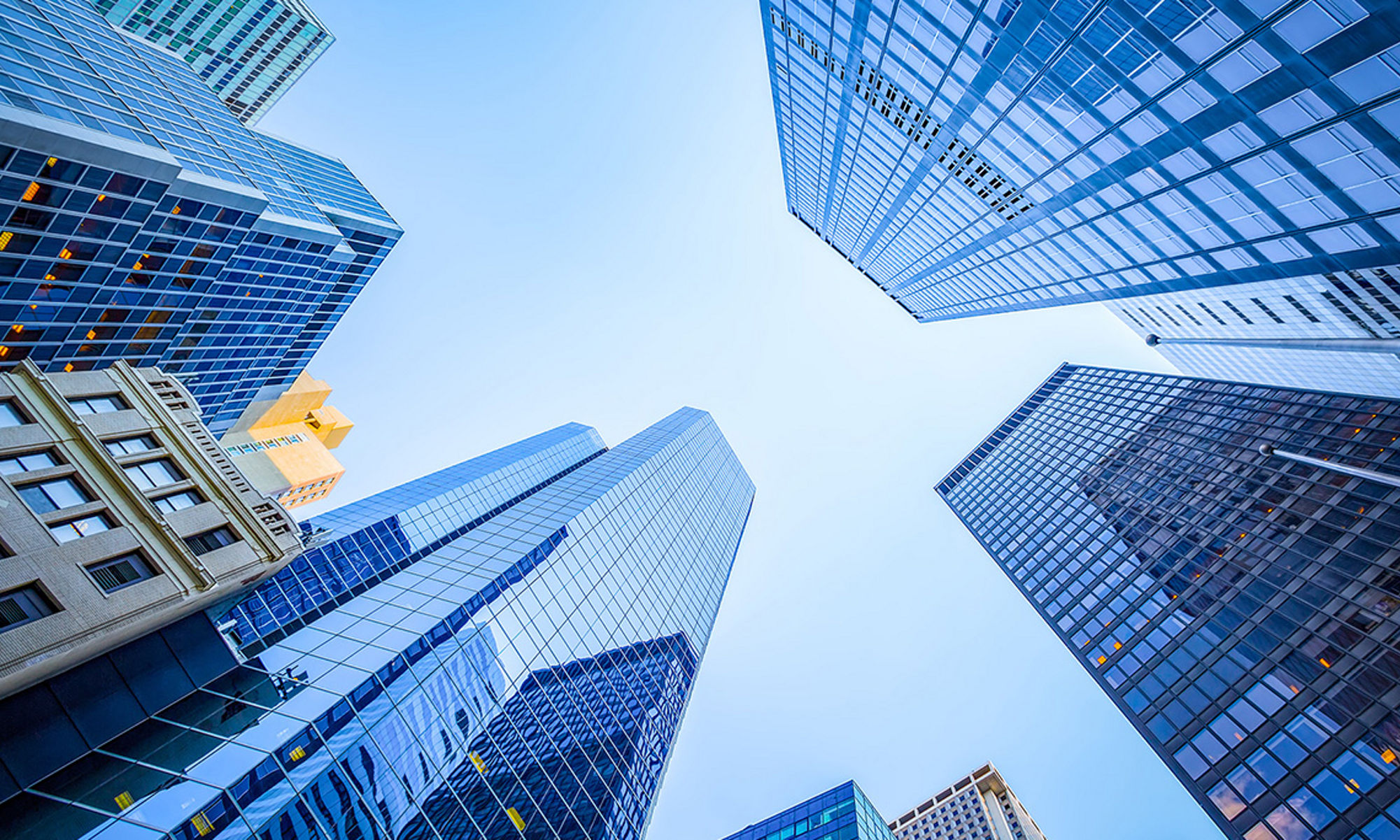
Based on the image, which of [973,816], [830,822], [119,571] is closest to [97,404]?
[119,571]

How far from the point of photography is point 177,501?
21297 mm

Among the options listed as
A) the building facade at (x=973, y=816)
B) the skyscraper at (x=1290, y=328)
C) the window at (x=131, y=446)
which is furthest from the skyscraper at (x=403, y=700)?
the building facade at (x=973, y=816)

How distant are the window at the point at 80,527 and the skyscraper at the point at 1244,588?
170 feet

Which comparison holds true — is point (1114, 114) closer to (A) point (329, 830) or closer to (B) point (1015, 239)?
(B) point (1015, 239)

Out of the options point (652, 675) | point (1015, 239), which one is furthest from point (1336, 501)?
point (652, 675)

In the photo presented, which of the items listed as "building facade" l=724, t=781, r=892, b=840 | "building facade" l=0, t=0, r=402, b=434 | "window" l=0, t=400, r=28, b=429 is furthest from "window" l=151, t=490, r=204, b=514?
"building facade" l=724, t=781, r=892, b=840

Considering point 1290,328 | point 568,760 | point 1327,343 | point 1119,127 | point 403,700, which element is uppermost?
point 1327,343

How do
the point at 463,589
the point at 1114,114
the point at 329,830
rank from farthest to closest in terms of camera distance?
the point at 463,589 < the point at 1114,114 < the point at 329,830

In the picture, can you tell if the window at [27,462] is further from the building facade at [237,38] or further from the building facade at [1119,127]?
the building facade at [237,38]

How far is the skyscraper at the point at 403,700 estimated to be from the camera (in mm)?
16375

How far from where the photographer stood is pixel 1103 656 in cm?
4834

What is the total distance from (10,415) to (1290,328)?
79209 millimetres

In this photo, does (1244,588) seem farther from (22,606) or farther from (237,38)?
(237,38)

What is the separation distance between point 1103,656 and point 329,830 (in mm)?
53635
